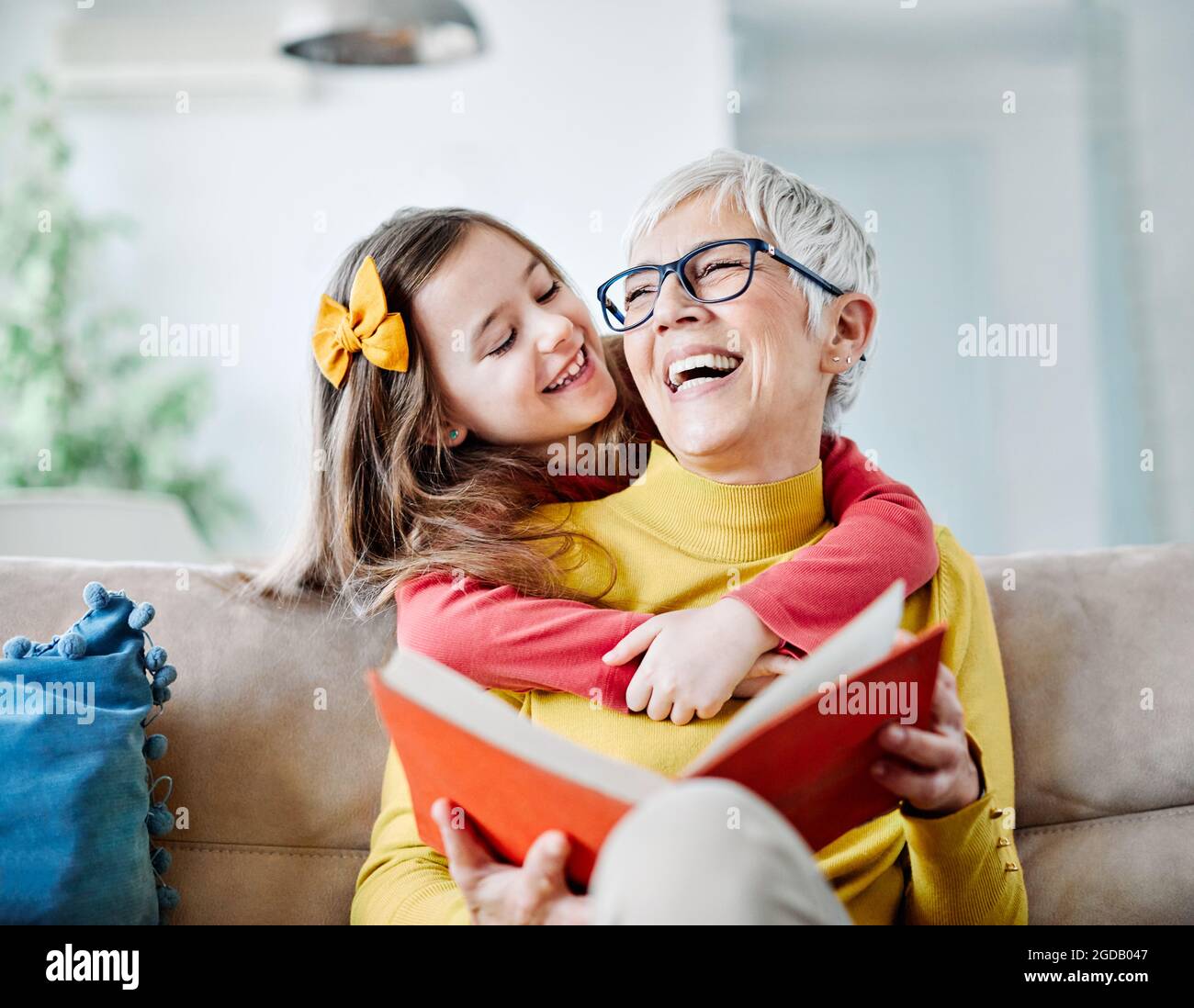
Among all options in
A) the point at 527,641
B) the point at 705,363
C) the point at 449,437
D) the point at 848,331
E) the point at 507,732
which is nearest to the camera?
the point at 507,732

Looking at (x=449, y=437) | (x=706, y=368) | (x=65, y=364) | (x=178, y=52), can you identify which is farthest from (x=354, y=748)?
(x=178, y=52)

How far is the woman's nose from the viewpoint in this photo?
137cm

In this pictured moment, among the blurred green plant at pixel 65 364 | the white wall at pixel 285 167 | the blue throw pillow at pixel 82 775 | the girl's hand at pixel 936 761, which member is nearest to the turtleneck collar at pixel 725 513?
the girl's hand at pixel 936 761

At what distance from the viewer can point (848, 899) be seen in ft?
4.14

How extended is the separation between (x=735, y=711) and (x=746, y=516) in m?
0.26

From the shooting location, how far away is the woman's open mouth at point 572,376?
1549mm

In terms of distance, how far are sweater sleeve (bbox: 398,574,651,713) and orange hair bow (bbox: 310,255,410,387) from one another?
1.28 ft

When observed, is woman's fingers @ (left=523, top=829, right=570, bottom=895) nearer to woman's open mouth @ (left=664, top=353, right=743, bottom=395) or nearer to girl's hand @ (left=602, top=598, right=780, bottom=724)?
girl's hand @ (left=602, top=598, right=780, bottom=724)

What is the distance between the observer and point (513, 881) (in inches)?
38.5

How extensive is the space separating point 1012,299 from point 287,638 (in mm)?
2879

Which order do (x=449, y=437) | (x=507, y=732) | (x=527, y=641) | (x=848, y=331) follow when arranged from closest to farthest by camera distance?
(x=507, y=732), (x=527, y=641), (x=848, y=331), (x=449, y=437)

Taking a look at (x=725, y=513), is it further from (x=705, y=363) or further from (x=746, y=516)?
(x=705, y=363)

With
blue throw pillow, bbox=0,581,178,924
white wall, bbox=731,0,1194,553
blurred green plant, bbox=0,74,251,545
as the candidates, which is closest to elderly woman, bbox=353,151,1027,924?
blue throw pillow, bbox=0,581,178,924
